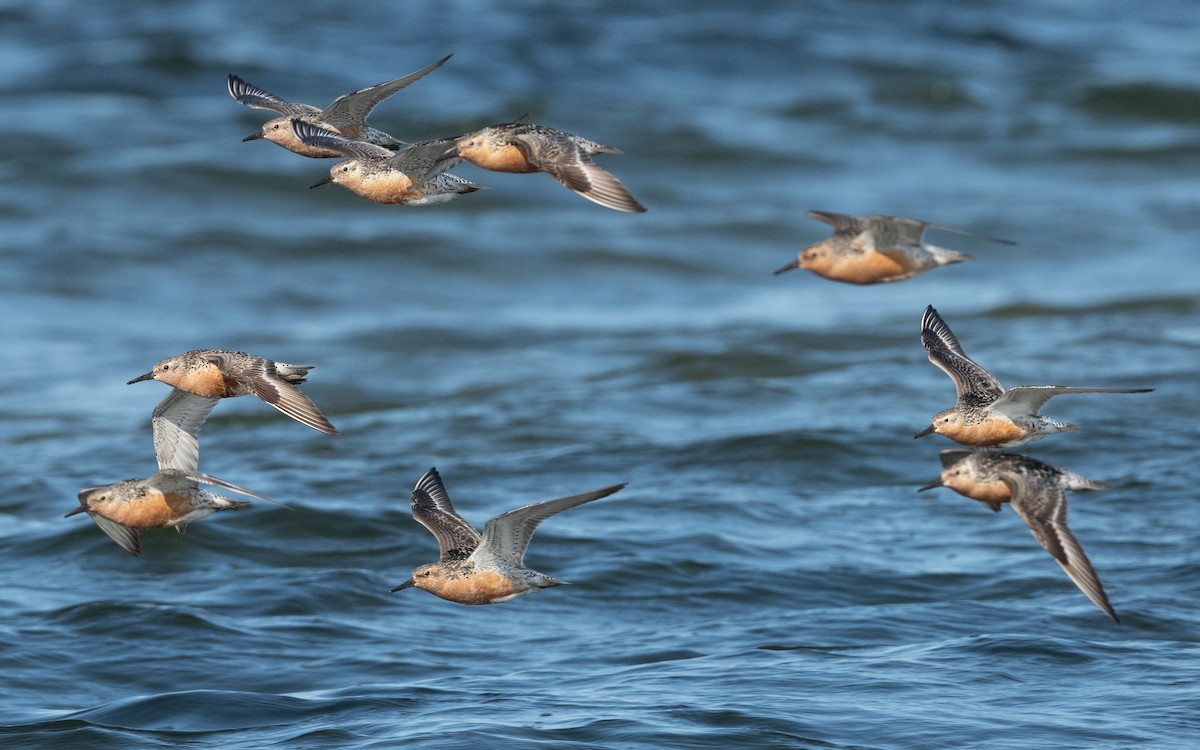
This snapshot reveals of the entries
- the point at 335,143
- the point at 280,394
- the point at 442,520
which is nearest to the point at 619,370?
the point at 442,520

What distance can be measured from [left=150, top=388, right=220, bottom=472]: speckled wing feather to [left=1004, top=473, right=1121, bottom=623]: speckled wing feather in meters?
4.02

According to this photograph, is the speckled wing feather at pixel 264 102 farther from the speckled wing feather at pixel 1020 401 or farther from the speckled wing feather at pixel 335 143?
the speckled wing feather at pixel 1020 401

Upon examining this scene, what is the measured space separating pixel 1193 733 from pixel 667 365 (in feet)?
34.7

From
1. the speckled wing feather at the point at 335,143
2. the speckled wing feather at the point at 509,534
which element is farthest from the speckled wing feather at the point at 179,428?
the speckled wing feather at the point at 509,534

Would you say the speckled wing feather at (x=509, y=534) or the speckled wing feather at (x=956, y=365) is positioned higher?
the speckled wing feather at (x=956, y=365)

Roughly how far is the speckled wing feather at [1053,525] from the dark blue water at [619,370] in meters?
2.58

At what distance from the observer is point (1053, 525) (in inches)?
270

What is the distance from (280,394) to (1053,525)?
129 inches

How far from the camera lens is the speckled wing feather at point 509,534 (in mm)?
7211

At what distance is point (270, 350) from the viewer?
20.2 m

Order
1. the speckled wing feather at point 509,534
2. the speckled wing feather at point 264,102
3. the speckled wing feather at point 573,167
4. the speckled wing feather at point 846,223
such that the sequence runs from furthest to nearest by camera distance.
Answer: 1. the speckled wing feather at point 264,102
2. the speckled wing feather at point 846,223
3. the speckled wing feather at point 573,167
4. the speckled wing feather at point 509,534

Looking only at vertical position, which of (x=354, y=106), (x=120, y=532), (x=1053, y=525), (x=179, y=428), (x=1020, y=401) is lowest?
(x=120, y=532)

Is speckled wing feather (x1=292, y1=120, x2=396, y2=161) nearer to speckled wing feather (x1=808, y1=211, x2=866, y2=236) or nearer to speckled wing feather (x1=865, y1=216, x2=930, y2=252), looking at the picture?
speckled wing feather (x1=808, y1=211, x2=866, y2=236)

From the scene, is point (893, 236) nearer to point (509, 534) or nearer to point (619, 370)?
point (509, 534)
